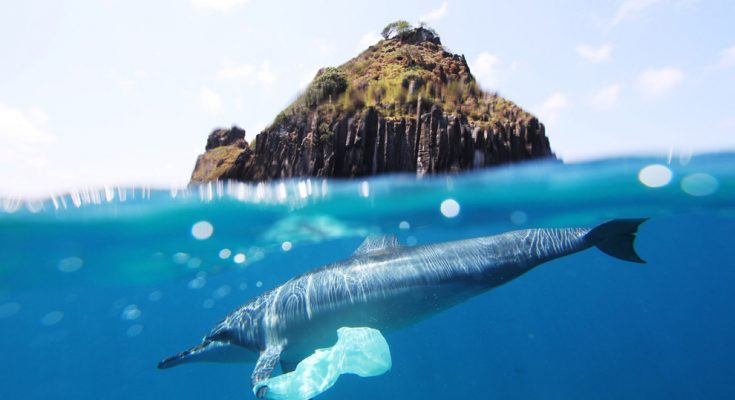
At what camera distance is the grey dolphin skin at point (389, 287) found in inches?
243

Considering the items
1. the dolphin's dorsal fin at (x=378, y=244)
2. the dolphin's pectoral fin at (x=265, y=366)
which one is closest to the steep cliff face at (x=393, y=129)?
the dolphin's dorsal fin at (x=378, y=244)

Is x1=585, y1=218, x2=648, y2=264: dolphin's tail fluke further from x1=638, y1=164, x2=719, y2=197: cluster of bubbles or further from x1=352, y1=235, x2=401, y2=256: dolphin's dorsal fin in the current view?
x1=638, y1=164, x2=719, y2=197: cluster of bubbles

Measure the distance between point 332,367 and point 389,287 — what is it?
1.53 metres

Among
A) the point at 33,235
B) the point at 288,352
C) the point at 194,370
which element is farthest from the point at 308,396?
the point at 194,370

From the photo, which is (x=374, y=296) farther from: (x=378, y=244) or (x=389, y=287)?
(x=378, y=244)

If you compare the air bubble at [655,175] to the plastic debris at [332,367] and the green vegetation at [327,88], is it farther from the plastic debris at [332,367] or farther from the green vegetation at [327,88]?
the green vegetation at [327,88]

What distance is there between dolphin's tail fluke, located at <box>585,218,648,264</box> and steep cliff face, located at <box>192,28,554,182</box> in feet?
16.3

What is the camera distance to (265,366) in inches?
234

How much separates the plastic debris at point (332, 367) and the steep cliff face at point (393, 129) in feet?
21.4

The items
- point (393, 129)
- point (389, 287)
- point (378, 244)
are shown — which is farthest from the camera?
point (393, 129)

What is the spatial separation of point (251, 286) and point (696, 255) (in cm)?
4566

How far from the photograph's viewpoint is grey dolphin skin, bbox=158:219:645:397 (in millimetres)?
6168

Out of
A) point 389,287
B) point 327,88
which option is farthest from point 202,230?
point 389,287

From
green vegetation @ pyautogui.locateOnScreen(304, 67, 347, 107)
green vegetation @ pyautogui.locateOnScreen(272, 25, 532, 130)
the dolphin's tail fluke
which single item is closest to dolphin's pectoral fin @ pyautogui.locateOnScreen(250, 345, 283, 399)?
the dolphin's tail fluke
